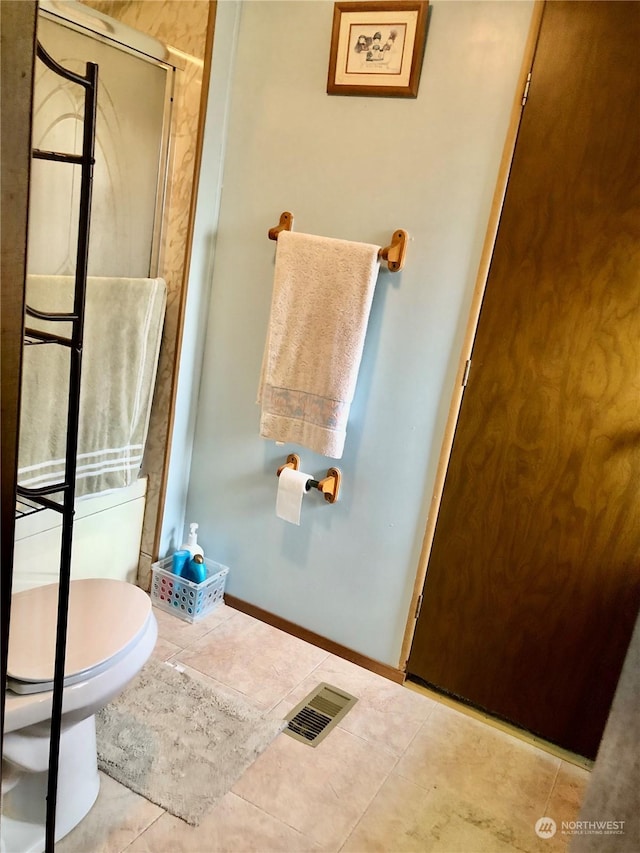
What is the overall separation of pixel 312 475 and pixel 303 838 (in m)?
1.05

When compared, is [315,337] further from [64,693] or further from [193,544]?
[64,693]

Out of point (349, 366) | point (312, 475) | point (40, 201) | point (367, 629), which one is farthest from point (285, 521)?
point (40, 201)

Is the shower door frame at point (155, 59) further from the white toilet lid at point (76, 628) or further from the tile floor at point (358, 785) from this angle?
the tile floor at point (358, 785)

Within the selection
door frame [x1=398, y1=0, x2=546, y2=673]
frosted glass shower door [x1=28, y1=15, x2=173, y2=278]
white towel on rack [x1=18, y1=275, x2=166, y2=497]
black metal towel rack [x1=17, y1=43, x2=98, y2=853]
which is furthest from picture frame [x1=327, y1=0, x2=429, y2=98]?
black metal towel rack [x1=17, y1=43, x2=98, y2=853]

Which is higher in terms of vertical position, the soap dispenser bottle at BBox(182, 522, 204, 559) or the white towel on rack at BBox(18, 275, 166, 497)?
the white towel on rack at BBox(18, 275, 166, 497)

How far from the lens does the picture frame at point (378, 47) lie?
1787 mm

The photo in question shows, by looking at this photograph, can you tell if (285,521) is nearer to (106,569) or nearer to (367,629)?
(367,629)

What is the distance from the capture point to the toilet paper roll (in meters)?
2.12

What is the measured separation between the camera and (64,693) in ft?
4.35

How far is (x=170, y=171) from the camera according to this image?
2.16 m

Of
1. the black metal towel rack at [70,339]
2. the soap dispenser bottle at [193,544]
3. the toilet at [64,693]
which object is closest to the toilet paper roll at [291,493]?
the soap dispenser bottle at [193,544]

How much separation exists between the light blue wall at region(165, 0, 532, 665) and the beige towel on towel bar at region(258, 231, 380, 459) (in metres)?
0.10

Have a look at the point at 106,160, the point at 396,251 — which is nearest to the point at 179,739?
the point at 396,251

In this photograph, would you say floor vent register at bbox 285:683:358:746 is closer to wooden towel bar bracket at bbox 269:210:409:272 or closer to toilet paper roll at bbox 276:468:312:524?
toilet paper roll at bbox 276:468:312:524
